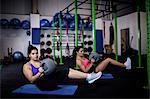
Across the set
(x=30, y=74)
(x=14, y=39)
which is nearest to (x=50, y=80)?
(x=30, y=74)

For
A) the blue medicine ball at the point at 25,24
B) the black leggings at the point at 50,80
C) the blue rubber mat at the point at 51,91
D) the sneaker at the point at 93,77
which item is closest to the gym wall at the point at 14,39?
the blue medicine ball at the point at 25,24

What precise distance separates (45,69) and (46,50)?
6874 millimetres

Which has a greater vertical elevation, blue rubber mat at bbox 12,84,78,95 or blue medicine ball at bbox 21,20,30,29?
blue medicine ball at bbox 21,20,30,29

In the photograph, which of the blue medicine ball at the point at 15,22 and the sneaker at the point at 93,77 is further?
the blue medicine ball at the point at 15,22

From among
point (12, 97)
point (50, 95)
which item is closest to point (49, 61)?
point (50, 95)

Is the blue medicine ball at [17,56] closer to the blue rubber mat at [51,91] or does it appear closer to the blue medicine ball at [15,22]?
the blue medicine ball at [15,22]

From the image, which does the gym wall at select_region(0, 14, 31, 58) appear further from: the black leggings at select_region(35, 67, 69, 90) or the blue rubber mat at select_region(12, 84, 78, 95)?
the black leggings at select_region(35, 67, 69, 90)

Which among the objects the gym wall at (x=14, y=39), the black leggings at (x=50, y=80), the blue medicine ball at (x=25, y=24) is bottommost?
the black leggings at (x=50, y=80)

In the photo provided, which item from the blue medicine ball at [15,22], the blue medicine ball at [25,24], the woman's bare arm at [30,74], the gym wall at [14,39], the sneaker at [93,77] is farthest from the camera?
the gym wall at [14,39]

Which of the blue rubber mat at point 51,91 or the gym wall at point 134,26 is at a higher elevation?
the gym wall at point 134,26

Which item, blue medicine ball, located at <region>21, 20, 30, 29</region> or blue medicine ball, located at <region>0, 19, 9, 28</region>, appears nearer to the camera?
blue medicine ball, located at <region>0, 19, 9, 28</region>

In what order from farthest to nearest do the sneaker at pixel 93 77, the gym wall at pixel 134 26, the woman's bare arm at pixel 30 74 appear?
the gym wall at pixel 134 26 < the sneaker at pixel 93 77 < the woman's bare arm at pixel 30 74

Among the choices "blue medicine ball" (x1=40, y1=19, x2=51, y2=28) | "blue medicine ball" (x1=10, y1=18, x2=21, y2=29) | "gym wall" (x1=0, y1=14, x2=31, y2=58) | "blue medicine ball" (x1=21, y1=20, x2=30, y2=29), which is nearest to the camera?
"blue medicine ball" (x1=10, y1=18, x2=21, y2=29)

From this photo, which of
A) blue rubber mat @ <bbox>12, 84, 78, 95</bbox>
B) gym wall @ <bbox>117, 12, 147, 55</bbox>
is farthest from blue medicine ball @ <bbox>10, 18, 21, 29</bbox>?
blue rubber mat @ <bbox>12, 84, 78, 95</bbox>
